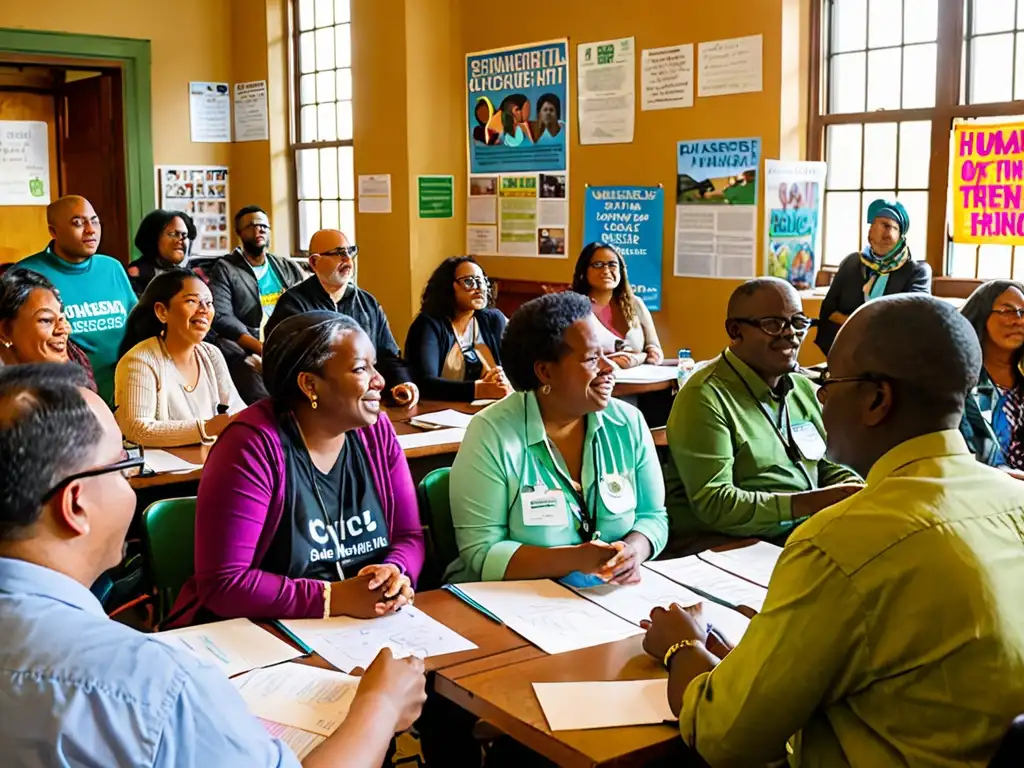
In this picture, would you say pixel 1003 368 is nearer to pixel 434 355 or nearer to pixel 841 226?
pixel 434 355

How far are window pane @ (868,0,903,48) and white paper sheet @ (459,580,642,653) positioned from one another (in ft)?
14.2

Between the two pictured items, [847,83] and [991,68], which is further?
[847,83]

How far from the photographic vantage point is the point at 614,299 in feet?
19.7

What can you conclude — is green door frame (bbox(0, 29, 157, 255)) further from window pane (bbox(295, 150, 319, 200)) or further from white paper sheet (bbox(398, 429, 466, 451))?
white paper sheet (bbox(398, 429, 466, 451))

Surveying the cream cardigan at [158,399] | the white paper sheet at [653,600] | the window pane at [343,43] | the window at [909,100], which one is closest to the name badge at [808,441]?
the white paper sheet at [653,600]

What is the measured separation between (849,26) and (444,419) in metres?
3.28

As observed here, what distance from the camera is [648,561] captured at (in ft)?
8.64

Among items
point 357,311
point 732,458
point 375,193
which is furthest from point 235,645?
point 375,193

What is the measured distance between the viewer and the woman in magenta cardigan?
7.43 ft

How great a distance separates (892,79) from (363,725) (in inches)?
198

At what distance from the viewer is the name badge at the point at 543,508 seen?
257cm

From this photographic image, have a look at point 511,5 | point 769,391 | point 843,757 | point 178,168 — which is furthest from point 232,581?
point 178,168

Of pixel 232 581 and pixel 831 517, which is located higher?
pixel 831 517

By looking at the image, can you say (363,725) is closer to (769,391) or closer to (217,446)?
(217,446)
